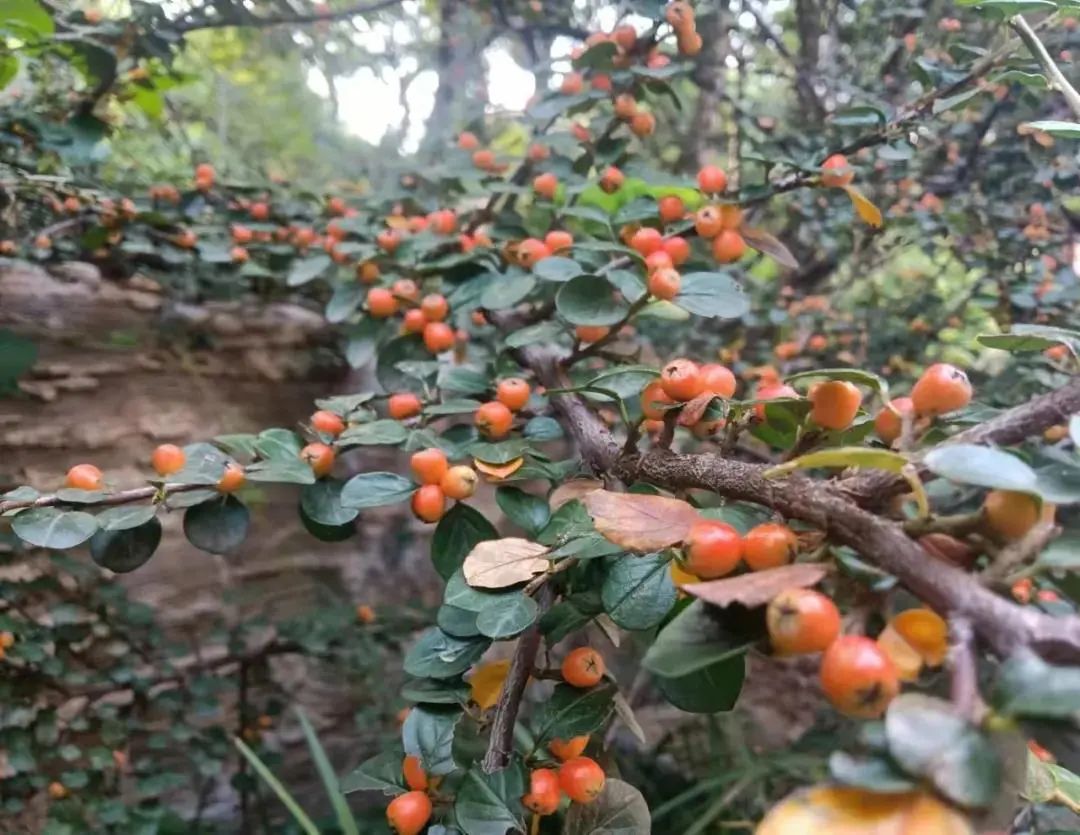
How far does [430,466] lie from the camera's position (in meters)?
0.64

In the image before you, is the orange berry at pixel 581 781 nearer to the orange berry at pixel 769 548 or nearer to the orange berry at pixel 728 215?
the orange berry at pixel 769 548

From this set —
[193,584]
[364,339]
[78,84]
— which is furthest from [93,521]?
[78,84]

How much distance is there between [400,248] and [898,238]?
100cm

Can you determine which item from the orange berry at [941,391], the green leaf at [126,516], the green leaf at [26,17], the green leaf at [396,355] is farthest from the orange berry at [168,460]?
the green leaf at [26,17]

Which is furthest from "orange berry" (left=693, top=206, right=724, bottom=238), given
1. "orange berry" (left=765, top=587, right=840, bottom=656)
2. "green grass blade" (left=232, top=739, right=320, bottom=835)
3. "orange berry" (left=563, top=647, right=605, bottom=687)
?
"green grass blade" (left=232, top=739, right=320, bottom=835)

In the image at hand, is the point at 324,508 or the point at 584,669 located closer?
the point at 584,669

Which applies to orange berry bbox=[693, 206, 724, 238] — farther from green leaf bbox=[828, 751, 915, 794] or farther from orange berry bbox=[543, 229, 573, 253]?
green leaf bbox=[828, 751, 915, 794]

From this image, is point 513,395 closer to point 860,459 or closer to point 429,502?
point 429,502

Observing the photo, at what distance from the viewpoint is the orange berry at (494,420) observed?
28.0 inches

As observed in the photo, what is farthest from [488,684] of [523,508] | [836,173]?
[836,173]

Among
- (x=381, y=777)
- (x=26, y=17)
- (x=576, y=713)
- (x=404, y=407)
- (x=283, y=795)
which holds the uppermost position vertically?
(x=26, y=17)

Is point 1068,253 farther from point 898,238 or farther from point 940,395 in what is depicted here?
point 940,395

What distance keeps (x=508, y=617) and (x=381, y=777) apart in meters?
0.22

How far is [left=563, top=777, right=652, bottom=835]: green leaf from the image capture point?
0.51 meters
